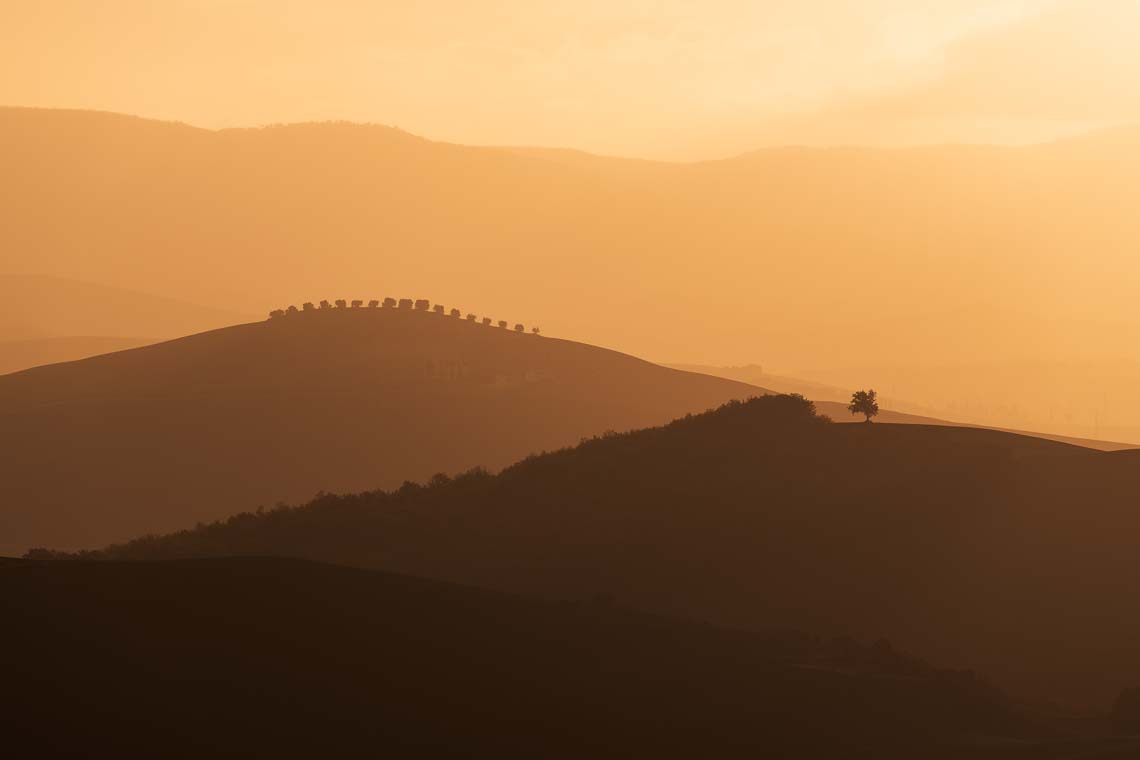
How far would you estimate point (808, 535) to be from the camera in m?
43.3

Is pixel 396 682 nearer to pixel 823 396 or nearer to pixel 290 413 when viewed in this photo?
pixel 290 413

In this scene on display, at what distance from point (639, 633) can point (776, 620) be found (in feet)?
40.8

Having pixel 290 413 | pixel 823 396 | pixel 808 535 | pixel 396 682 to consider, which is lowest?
pixel 396 682

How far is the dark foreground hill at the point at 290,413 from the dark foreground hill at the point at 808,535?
3347cm

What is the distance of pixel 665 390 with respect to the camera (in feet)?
343

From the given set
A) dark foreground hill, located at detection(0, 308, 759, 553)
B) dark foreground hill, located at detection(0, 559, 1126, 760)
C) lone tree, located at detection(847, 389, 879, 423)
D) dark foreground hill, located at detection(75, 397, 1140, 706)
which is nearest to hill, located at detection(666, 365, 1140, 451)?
dark foreground hill, located at detection(0, 308, 759, 553)

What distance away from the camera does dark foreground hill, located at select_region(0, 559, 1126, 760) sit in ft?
59.4

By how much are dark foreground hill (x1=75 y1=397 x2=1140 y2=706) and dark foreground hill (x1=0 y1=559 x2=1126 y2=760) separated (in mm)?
11948

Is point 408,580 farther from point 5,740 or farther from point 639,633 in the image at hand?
point 5,740

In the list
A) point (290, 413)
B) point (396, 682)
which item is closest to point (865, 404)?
point (396, 682)

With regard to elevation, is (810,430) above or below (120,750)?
above

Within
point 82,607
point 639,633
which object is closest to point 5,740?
point 82,607

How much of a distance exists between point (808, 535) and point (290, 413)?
55410 mm

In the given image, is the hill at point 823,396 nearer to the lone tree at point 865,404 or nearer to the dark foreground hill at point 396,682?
the lone tree at point 865,404
